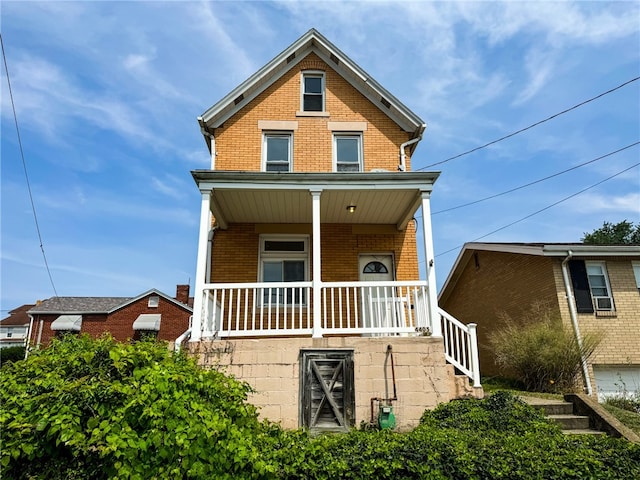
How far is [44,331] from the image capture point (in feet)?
82.1

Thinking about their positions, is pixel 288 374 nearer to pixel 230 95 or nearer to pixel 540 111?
pixel 230 95

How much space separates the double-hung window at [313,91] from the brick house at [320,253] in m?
0.03

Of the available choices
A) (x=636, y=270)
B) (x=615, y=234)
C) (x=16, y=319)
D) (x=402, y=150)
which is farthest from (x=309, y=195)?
(x=16, y=319)

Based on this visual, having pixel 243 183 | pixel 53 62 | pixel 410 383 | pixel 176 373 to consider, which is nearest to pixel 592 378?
pixel 410 383

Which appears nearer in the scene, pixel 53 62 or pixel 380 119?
pixel 53 62

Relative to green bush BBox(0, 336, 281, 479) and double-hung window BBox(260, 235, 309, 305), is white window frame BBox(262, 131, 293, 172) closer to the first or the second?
double-hung window BBox(260, 235, 309, 305)

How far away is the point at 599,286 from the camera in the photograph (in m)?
12.0

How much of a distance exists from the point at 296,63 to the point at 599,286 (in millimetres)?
11186

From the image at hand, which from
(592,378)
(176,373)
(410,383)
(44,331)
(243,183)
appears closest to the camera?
(176,373)

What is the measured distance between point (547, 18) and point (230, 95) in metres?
7.75

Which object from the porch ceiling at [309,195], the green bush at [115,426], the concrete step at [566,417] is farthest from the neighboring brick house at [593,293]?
the green bush at [115,426]

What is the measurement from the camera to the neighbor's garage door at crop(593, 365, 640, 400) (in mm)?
11141

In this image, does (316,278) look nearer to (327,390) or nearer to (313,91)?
(327,390)

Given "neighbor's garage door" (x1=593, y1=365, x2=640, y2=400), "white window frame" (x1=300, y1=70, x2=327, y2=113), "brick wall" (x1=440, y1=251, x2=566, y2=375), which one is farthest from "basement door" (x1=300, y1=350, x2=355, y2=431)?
"neighbor's garage door" (x1=593, y1=365, x2=640, y2=400)
